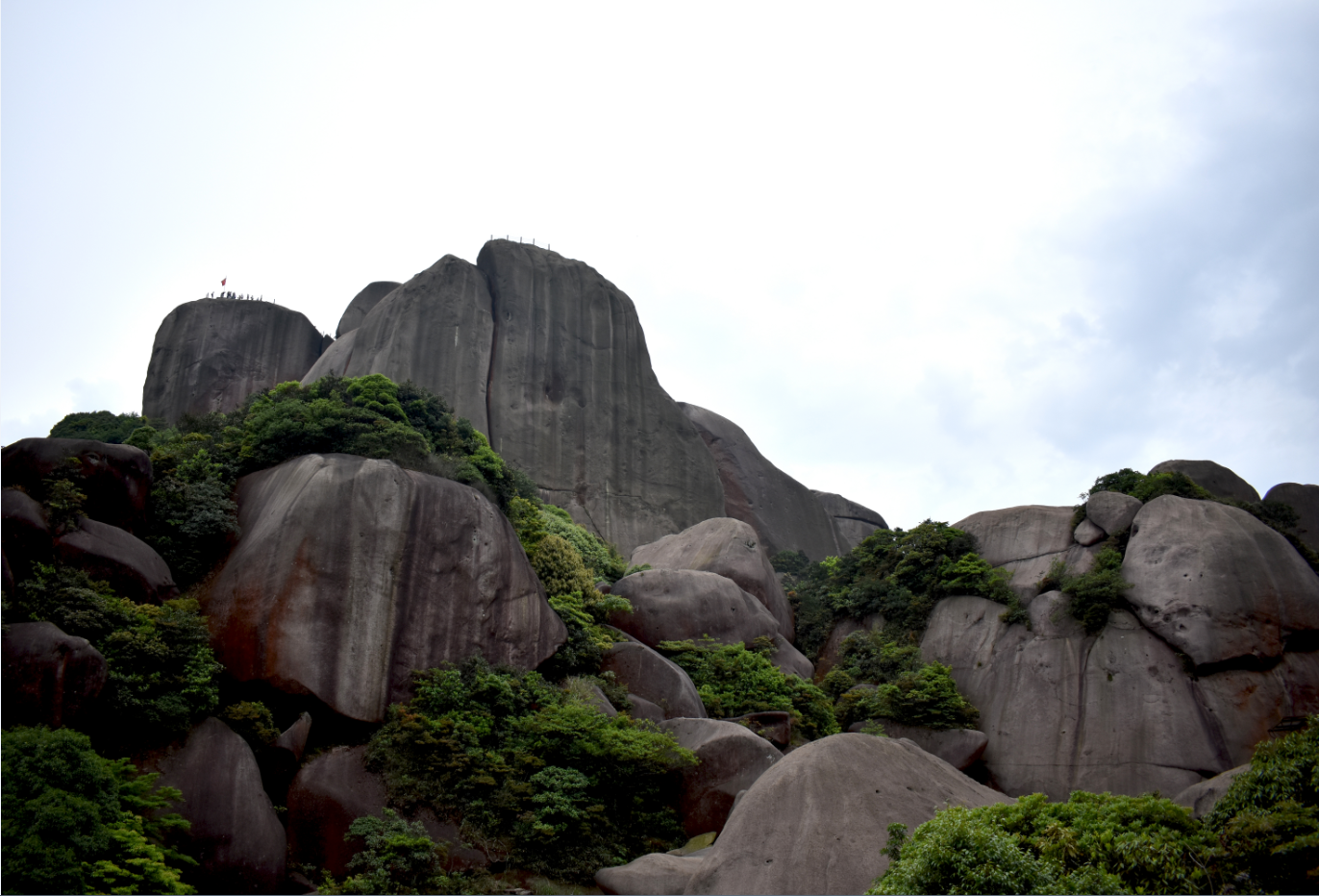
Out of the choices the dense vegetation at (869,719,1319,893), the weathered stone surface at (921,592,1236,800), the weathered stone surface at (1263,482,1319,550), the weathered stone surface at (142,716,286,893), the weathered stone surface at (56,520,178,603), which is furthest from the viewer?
the weathered stone surface at (1263,482,1319,550)

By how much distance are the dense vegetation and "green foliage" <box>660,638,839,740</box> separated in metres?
10.8

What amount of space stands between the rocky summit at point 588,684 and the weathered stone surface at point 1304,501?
0.14m

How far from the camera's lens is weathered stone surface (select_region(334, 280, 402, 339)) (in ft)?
143

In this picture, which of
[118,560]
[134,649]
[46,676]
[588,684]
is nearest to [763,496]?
[588,684]

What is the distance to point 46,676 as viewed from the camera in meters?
11.7

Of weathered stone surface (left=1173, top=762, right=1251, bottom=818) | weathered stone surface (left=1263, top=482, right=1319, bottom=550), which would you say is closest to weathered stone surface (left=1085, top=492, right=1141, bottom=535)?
weathered stone surface (left=1263, top=482, right=1319, bottom=550)

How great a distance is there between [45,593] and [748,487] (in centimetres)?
3415

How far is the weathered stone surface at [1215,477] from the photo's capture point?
91.9ft

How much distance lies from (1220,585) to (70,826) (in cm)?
2273

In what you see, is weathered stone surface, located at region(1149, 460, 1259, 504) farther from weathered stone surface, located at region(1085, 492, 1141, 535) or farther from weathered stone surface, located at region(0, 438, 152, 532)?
weathered stone surface, located at region(0, 438, 152, 532)

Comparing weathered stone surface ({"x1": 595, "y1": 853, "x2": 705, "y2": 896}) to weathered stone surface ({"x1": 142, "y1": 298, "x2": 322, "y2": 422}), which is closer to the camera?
weathered stone surface ({"x1": 595, "y1": 853, "x2": 705, "y2": 896})

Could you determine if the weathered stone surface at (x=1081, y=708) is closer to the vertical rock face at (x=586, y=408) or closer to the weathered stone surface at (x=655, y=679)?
the weathered stone surface at (x=655, y=679)

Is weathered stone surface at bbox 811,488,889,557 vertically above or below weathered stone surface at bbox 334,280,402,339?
below

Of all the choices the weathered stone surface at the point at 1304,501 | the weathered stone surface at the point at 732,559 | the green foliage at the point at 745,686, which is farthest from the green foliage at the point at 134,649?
the weathered stone surface at the point at 1304,501
